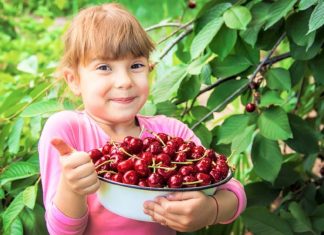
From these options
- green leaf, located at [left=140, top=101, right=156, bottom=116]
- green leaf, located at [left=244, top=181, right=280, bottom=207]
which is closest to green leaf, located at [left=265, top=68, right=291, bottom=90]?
green leaf, located at [left=140, top=101, right=156, bottom=116]

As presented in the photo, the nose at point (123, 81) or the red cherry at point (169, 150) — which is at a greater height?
the nose at point (123, 81)

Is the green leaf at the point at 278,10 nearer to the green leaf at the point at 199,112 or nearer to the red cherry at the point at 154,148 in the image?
the green leaf at the point at 199,112

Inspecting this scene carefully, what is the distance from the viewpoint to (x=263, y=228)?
1.89 m

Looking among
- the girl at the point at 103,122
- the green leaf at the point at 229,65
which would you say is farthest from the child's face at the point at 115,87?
the green leaf at the point at 229,65

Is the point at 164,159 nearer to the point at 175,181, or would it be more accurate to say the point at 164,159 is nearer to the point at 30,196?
the point at 175,181

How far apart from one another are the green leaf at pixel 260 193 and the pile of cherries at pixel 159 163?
38.2 inches

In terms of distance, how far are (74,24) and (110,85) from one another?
0.18 m

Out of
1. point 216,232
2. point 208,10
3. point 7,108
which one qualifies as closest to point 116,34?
point 208,10

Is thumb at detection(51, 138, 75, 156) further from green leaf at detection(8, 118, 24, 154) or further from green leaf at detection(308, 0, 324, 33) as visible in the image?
green leaf at detection(8, 118, 24, 154)

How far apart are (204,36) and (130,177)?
0.69m

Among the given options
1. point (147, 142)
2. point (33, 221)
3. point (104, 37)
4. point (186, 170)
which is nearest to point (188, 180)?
point (186, 170)

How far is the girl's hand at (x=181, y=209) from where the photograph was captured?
115 cm

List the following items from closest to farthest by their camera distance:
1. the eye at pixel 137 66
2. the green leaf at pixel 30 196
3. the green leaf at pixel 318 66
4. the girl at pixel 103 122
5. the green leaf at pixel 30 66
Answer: the girl at pixel 103 122 → the eye at pixel 137 66 → the green leaf at pixel 30 196 → the green leaf at pixel 318 66 → the green leaf at pixel 30 66

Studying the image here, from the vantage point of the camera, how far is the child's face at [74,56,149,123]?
1.29 meters
